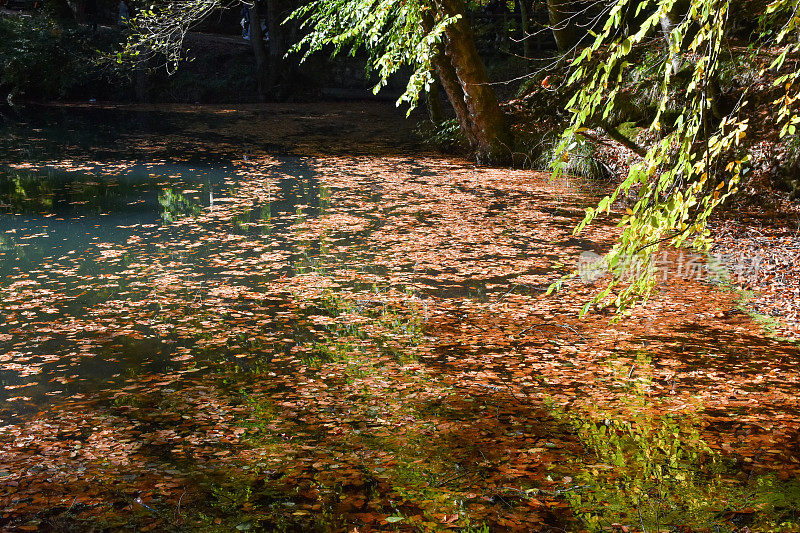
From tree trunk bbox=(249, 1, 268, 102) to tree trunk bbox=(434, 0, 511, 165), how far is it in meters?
15.9

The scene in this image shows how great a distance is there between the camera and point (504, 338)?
233 inches

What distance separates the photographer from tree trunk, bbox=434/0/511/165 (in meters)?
13.7

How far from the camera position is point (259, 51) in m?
28.9

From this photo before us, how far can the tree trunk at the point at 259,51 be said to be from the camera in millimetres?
28312

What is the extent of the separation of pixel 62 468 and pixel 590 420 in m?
3.17

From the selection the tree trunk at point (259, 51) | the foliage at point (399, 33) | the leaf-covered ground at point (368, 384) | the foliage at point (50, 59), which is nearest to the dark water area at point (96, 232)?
the leaf-covered ground at point (368, 384)

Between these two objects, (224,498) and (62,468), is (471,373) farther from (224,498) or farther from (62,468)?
(62,468)

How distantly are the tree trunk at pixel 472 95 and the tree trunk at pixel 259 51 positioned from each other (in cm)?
1587

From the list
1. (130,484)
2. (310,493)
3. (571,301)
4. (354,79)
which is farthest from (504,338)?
(354,79)

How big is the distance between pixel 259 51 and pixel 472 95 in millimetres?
17283

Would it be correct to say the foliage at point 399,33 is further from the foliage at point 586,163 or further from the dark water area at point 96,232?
the foliage at point 586,163

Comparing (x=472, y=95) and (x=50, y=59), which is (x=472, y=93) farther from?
(x=50, y=59)

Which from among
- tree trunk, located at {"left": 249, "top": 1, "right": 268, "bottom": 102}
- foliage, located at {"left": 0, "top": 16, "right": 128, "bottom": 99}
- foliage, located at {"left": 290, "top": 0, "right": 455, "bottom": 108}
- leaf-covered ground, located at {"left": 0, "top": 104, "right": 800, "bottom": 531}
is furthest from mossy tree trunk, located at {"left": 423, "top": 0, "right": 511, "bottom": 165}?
tree trunk, located at {"left": 249, "top": 1, "right": 268, "bottom": 102}

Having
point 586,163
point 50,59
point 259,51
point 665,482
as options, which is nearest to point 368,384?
point 665,482
